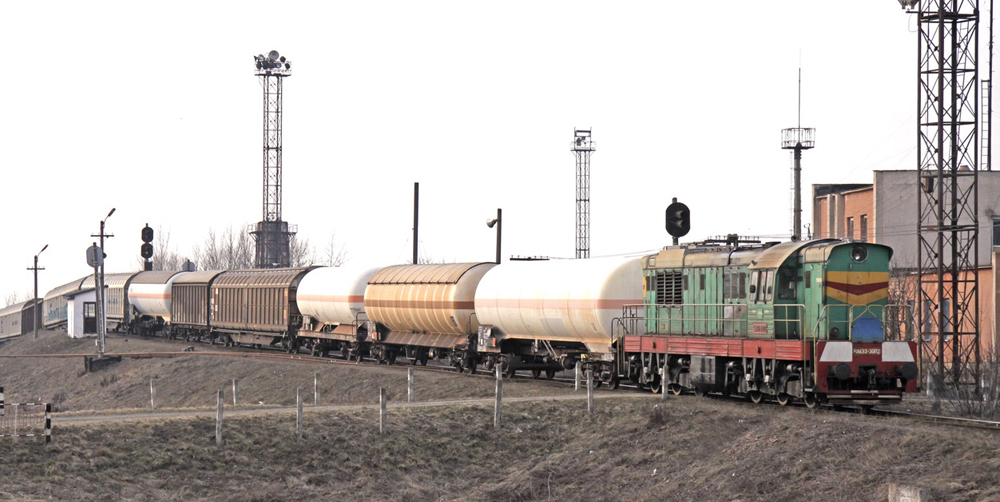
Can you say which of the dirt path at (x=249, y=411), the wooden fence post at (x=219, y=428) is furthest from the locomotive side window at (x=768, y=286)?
the wooden fence post at (x=219, y=428)

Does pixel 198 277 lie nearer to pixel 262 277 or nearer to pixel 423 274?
pixel 262 277

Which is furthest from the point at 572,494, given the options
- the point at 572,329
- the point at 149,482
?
the point at 572,329

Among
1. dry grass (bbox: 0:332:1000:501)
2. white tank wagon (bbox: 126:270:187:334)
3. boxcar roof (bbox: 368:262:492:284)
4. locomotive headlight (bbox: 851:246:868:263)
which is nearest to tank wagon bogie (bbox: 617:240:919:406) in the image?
locomotive headlight (bbox: 851:246:868:263)

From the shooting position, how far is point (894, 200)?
173 ft

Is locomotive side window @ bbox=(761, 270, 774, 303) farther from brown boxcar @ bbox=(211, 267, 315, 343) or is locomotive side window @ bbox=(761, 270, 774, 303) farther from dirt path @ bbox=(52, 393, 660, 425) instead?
brown boxcar @ bbox=(211, 267, 315, 343)

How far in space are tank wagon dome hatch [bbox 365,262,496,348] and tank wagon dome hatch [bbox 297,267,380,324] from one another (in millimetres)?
804

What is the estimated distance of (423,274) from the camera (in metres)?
39.9

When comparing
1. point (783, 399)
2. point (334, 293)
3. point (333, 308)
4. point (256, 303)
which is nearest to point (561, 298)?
point (783, 399)

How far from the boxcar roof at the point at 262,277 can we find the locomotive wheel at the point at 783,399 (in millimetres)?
29668

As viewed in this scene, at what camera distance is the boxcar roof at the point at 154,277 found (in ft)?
219

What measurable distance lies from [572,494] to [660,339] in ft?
23.0

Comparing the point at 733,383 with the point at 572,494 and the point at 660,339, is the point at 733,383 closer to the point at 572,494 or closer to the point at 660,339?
the point at 660,339

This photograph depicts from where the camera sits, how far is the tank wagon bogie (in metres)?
22.7

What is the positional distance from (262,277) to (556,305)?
82.1 ft
